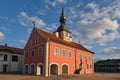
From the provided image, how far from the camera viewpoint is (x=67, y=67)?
38438 millimetres

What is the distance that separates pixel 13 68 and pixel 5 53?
197 inches

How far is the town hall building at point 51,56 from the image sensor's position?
33.7m

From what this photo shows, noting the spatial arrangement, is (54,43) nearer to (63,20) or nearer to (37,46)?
(37,46)

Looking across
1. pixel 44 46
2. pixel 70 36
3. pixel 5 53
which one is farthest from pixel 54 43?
pixel 5 53

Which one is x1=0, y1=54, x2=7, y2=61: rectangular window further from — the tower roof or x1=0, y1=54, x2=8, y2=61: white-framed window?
the tower roof

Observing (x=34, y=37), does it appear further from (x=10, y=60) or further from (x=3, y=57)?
(x=10, y=60)

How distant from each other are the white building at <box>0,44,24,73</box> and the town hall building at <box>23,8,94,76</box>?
6.92 metres

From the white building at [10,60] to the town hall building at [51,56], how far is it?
692cm

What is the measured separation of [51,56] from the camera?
33.8 meters

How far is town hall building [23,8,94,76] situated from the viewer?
3372cm

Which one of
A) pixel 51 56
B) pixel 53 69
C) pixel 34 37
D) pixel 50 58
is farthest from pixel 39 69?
pixel 34 37

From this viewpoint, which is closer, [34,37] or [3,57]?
[34,37]

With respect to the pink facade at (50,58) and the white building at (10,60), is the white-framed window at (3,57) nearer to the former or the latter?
the white building at (10,60)

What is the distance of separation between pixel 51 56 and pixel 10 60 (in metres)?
17.7
